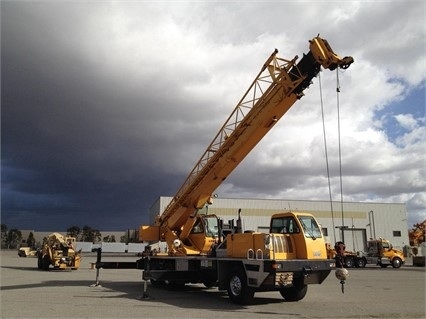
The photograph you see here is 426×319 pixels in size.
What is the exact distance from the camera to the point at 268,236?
40.8 ft

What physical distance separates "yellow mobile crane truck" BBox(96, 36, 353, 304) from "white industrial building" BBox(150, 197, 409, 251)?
146 ft

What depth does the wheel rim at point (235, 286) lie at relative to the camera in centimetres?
1293

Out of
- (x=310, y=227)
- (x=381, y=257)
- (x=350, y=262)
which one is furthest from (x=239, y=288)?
(x=381, y=257)

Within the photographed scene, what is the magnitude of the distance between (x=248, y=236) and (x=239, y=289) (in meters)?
1.63

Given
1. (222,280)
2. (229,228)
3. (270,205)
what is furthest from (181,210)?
(270,205)

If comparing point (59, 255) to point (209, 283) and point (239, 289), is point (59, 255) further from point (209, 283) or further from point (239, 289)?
point (239, 289)

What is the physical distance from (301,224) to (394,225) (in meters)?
64.2

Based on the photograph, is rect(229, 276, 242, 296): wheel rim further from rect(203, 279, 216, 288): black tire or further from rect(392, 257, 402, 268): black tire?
rect(392, 257, 402, 268): black tire

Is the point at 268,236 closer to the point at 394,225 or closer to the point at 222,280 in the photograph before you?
the point at 222,280

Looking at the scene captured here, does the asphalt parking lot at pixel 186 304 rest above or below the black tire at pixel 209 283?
below

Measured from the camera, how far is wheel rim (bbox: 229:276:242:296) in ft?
42.4

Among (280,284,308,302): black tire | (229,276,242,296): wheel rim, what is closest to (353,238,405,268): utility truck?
(280,284,308,302): black tire

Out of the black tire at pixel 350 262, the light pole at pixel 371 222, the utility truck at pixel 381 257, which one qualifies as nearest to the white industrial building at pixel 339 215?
the light pole at pixel 371 222

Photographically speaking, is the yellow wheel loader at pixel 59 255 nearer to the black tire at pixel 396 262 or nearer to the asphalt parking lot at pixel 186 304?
the asphalt parking lot at pixel 186 304
